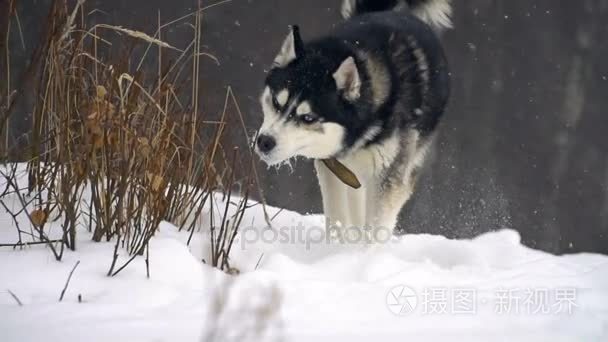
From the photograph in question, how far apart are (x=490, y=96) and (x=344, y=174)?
16.4 ft

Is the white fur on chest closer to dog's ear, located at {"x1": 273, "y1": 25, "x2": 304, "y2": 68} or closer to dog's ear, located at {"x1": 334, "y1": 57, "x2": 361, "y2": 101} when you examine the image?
dog's ear, located at {"x1": 334, "y1": 57, "x2": 361, "y2": 101}

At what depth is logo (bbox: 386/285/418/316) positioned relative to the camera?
2.25m

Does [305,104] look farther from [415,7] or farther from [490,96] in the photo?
[490,96]

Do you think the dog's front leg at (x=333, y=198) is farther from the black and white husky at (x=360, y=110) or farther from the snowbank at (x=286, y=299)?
the snowbank at (x=286, y=299)

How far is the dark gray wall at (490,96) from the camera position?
7.54 metres

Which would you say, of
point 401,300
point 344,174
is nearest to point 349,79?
point 344,174

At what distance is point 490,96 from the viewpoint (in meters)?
8.33

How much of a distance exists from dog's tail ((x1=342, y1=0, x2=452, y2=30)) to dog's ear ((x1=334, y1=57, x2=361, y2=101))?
1286 millimetres

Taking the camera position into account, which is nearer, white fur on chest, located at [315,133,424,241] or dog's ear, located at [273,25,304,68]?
dog's ear, located at [273,25,304,68]

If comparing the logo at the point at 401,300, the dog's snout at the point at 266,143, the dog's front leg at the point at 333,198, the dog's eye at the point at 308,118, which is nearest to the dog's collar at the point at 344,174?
the dog's front leg at the point at 333,198

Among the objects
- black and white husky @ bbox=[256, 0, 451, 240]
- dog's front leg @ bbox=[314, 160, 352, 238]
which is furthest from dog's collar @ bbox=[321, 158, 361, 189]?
dog's front leg @ bbox=[314, 160, 352, 238]

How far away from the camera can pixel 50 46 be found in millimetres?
2699

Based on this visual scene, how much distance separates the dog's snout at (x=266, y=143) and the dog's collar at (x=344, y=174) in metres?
0.50

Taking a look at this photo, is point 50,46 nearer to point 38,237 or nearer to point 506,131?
point 38,237
